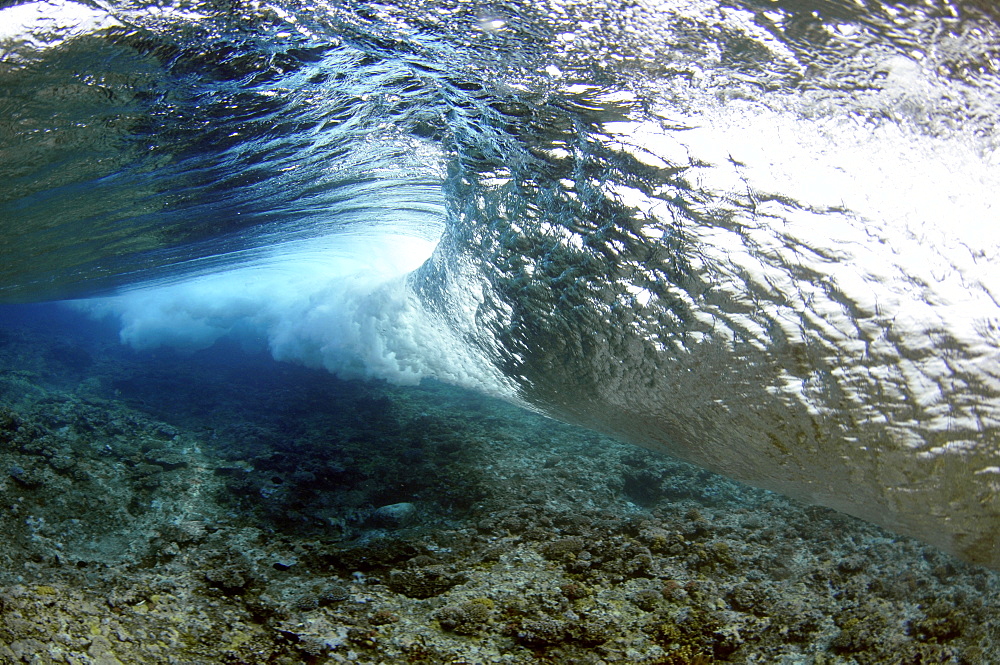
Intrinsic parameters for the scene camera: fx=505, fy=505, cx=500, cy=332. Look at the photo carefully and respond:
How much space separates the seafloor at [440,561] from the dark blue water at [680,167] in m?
0.27

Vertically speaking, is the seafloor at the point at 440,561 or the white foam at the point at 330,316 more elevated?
the seafloor at the point at 440,561

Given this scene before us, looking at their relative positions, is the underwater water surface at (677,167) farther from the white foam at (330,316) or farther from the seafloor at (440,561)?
the white foam at (330,316)

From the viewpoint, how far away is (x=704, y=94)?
1.99 m

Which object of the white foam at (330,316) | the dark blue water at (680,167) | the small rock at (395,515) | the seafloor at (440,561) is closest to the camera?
the seafloor at (440,561)

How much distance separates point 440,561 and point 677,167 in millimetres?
1972

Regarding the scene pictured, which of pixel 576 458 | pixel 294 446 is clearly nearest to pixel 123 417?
pixel 294 446

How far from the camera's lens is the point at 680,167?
2221 mm

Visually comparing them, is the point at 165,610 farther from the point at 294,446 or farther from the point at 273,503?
the point at 294,446

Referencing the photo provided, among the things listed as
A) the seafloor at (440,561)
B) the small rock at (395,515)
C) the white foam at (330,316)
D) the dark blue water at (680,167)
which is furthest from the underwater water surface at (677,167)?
the white foam at (330,316)

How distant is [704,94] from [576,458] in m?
A: 2.13

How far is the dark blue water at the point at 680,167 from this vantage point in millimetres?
1701

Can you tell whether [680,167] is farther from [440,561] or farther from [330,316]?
[330,316]

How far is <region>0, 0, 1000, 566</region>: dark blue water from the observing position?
1701mm

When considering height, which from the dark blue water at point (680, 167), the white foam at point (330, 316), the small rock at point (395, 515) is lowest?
the white foam at point (330, 316)
